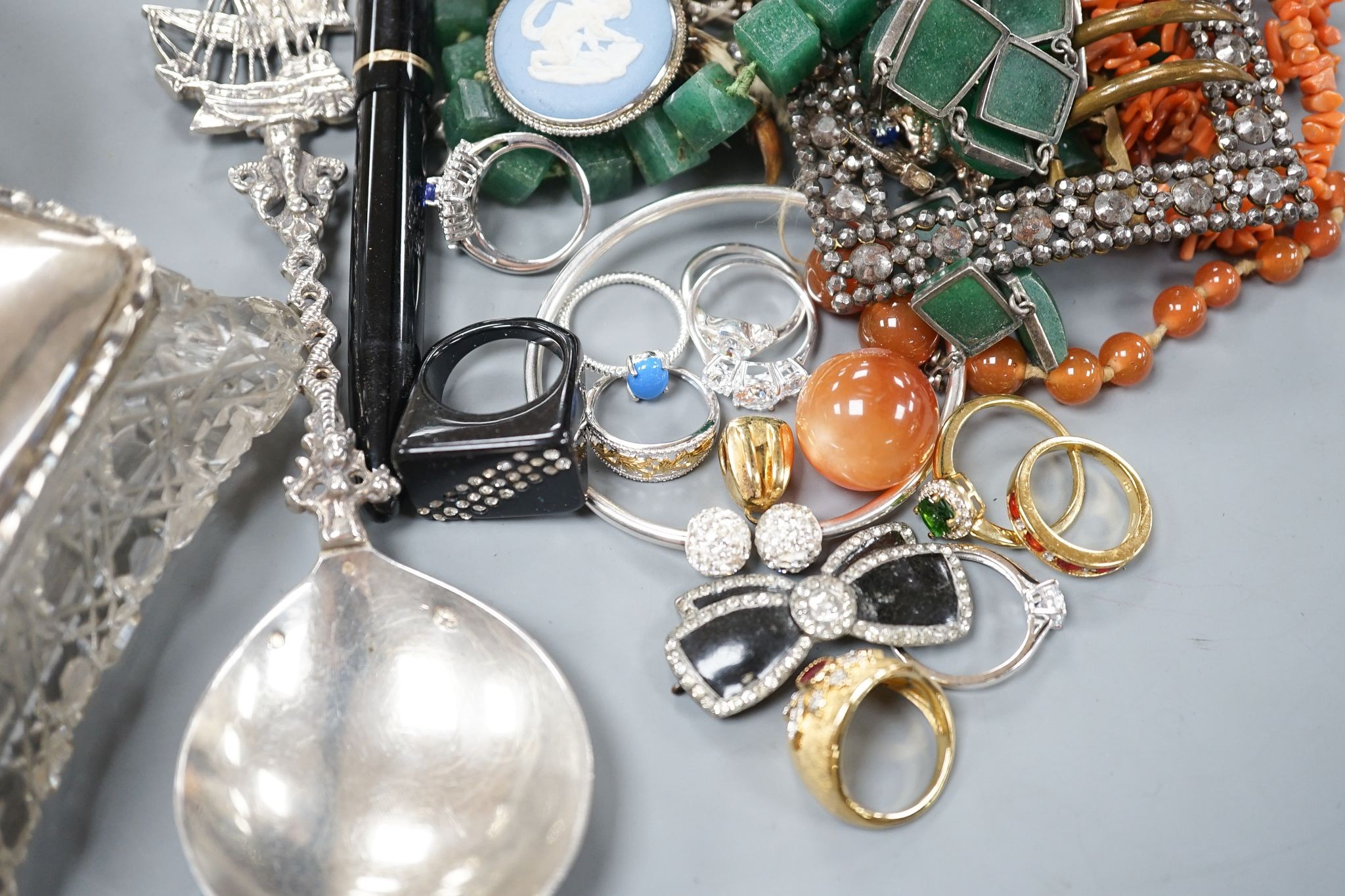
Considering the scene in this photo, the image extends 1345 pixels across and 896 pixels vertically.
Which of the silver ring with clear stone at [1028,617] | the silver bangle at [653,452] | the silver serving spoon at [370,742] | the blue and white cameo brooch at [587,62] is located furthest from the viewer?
the blue and white cameo brooch at [587,62]

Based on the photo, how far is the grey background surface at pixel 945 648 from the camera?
860 mm

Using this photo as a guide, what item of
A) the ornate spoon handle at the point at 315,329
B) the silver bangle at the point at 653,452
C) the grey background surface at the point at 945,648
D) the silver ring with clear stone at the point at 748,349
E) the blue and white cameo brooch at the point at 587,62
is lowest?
the grey background surface at the point at 945,648

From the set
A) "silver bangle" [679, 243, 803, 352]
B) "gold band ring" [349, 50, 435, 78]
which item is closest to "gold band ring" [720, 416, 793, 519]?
"silver bangle" [679, 243, 803, 352]

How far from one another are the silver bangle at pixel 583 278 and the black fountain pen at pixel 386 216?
140 millimetres

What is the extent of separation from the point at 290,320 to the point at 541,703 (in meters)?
0.47

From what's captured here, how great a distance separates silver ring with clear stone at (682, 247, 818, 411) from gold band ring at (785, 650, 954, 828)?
0.32 meters

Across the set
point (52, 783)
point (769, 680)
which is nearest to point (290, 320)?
point (52, 783)

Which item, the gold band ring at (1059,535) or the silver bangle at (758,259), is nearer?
the gold band ring at (1059,535)

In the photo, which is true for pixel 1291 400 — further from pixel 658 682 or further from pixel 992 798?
pixel 658 682

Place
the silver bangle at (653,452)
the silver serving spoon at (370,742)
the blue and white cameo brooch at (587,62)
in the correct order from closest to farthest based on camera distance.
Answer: the silver serving spoon at (370,742) < the silver bangle at (653,452) < the blue and white cameo brooch at (587,62)

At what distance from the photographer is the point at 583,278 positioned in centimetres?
117

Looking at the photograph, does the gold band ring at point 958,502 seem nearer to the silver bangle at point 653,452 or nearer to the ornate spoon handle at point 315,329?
the silver bangle at point 653,452

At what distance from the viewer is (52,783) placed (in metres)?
0.82

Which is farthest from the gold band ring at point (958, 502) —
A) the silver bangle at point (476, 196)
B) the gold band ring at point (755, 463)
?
the silver bangle at point (476, 196)
